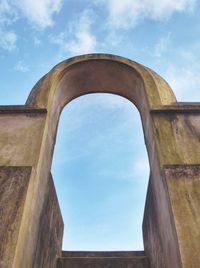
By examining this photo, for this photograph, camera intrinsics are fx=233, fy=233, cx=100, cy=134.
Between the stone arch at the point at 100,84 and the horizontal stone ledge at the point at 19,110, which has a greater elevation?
the stone arch at the point at 100,84

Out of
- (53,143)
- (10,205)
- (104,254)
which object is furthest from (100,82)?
(104,254)

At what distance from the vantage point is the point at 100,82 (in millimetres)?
5625

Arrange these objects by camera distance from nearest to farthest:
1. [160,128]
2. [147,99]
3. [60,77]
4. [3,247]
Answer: [3,247], [160,128], [147,99], [60,77]

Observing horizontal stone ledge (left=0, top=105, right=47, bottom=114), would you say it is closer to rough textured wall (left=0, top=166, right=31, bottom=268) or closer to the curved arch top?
the curved arch top

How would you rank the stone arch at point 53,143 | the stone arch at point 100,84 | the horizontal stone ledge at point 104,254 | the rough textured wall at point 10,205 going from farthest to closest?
the horizontal stone ledge at point 104,254
the stone arch at point 100,84
the stone arch at point 53,143
the rough textured wall at point 10,205

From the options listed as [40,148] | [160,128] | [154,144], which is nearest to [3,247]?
[40,148]

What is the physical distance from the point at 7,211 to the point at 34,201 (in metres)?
0.47

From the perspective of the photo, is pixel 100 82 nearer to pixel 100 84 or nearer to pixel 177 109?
pixel 100 84

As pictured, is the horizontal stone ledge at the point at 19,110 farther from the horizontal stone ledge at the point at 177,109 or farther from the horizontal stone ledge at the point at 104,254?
the horizontal stone ledge at the point at 104,254

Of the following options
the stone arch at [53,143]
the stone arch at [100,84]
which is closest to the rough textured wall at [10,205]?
the stone arch at [53,143]

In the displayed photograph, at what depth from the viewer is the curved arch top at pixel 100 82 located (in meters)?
4.41

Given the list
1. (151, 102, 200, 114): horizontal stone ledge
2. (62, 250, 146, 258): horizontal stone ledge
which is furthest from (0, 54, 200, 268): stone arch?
(62, 250, 146, 258): horizontal stone ledge

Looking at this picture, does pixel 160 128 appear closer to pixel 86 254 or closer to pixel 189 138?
pixel 189 138

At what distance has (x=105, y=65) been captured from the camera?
5.25m
